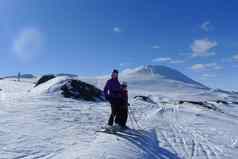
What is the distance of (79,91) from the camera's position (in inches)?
1013

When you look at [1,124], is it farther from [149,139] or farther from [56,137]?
[149,139]

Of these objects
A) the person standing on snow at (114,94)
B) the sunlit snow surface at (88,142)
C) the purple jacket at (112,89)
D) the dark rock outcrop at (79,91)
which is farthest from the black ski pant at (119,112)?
the dark rock outcrop at (79,91)

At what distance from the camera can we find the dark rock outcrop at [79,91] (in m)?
24.6

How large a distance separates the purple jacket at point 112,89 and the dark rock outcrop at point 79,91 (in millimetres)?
13003

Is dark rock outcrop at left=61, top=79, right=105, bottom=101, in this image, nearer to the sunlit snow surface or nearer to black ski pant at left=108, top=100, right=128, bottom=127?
the sunlit snow surface

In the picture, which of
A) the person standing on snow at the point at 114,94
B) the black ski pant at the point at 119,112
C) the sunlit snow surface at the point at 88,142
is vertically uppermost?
the person standing on snow at the point at 114,94

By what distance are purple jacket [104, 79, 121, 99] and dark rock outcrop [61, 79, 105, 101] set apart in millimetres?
13003

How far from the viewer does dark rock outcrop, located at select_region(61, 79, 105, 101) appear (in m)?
24.6

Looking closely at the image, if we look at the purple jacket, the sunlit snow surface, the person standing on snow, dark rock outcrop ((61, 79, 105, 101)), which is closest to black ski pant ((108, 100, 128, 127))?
the person standing on snow

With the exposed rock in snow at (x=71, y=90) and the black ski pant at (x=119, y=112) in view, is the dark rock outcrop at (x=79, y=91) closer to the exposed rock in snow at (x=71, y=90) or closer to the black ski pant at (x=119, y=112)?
the exposed rock in snow at (x=71, y=90)

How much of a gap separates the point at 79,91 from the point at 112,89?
48.1 feet

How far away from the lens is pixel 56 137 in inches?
369

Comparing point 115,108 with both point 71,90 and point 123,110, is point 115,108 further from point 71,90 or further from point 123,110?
point 71,90

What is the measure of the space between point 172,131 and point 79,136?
5.05m
